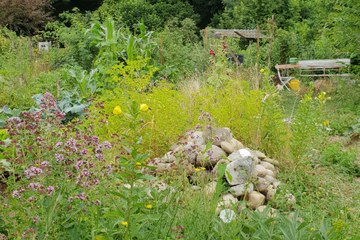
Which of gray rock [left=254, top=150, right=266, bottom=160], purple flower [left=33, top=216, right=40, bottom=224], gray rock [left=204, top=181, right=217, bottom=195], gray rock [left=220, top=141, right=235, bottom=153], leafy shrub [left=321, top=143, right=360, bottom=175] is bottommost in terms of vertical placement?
leafy shrub [left=321, top=143, right=360, bottom=175]

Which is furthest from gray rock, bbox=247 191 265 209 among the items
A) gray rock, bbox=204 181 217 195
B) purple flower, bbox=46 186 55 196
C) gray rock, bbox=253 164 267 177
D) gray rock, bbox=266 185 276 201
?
purple flower, bbox=46 186 55 196

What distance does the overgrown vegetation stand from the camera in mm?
2582

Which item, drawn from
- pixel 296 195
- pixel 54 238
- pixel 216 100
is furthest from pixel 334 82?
pixel 54 238

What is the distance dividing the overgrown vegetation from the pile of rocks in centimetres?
10

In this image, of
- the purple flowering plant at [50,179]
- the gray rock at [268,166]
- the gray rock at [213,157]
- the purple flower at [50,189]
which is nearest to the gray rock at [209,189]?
the gray rock at [213,157]

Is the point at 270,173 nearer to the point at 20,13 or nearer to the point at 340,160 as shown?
the point at 340,160

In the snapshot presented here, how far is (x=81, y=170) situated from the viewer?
2.61 meters

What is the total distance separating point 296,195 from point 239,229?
194 cm

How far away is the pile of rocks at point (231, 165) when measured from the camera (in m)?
4.31

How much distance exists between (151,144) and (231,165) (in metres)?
1.02

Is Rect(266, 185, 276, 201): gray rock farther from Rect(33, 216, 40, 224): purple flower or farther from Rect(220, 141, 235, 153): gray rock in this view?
Rect(33, 216, 40, 224): purple flower

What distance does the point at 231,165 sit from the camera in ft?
14.6

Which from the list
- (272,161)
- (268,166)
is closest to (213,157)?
(268,166)

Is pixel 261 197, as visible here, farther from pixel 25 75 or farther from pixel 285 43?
pixel 285 43
